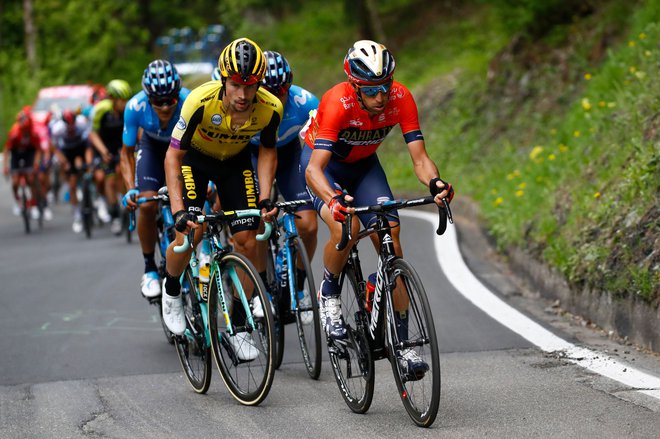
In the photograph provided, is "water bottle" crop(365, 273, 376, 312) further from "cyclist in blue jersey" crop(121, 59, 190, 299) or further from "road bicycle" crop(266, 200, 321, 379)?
"cyclist in blue jersey" crop(121, 59, 190, 299)

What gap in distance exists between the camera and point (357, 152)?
6789mm

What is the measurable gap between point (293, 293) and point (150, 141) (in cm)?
210

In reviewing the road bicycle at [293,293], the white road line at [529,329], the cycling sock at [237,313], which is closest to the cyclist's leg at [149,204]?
the road bicycle at [293,293]

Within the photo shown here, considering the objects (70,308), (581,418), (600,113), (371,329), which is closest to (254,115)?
(371,329)

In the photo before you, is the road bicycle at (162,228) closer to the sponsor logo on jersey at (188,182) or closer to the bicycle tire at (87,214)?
the sponsor logo on jersey at (188,182)

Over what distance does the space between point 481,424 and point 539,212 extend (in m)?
5.82

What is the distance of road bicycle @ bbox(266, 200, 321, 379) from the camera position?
742 centimetres

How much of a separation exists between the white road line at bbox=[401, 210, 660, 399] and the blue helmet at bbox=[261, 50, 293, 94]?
7.96 ft

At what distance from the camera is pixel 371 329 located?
6344 millimetres

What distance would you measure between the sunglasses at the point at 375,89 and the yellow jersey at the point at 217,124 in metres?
1.09

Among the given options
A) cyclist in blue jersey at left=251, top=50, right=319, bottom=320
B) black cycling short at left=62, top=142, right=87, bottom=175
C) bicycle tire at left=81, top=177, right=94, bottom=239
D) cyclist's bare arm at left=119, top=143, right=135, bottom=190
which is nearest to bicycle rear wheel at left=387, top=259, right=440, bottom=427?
cyclist in blue jersey at left=251, top=50, right=319, bottom=320

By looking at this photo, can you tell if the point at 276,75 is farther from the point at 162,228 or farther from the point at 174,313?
the point at 174,313

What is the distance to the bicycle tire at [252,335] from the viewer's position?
6.48 m

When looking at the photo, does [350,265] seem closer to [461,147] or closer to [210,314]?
[210,314]
